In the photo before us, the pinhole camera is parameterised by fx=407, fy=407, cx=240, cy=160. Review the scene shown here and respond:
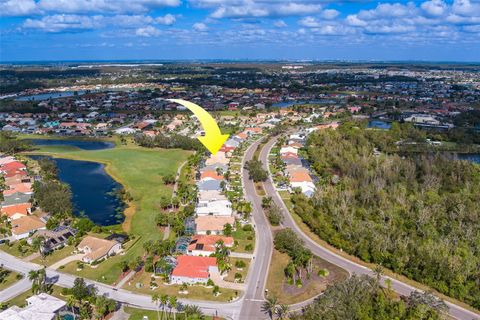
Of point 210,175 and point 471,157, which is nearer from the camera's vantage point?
point 210,175

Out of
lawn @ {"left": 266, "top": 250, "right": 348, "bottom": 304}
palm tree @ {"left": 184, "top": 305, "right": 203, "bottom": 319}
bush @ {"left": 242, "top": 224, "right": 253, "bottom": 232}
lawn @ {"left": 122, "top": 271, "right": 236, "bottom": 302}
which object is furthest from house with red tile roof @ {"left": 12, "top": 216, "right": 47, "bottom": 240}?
lawn @ {"left": 266, "top": 250, "right": 348, "bottom": 304}

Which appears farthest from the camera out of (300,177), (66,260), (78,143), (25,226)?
(78,143)

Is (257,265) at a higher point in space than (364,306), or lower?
lower

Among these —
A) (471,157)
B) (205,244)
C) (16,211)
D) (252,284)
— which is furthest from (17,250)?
(471,157)

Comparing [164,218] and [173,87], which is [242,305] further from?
[173,87]

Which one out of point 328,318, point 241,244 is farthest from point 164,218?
point 328,318

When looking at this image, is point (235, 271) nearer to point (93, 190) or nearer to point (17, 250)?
point (17, 250)

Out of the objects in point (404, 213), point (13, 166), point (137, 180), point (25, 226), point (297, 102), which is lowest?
point (137, 180)
